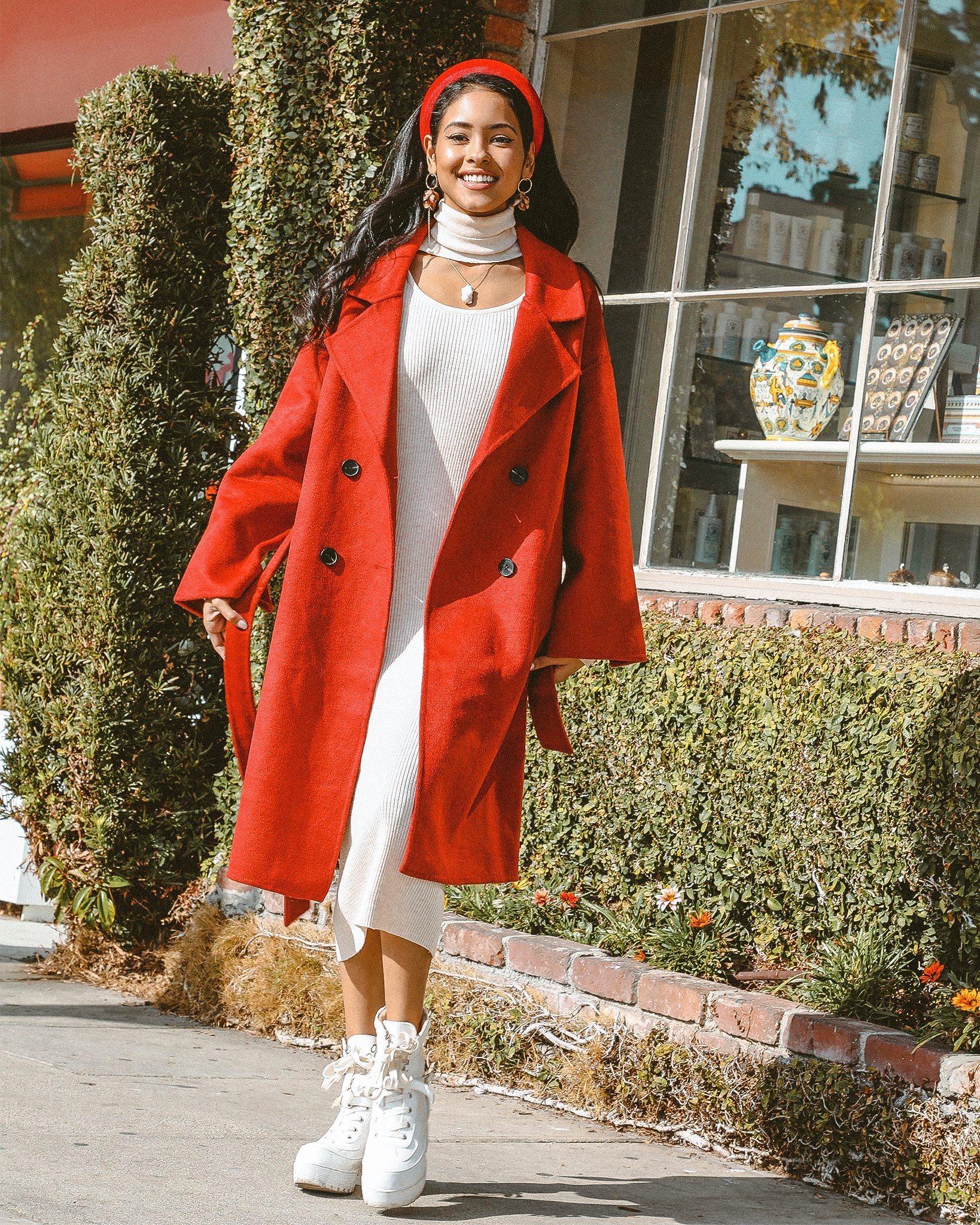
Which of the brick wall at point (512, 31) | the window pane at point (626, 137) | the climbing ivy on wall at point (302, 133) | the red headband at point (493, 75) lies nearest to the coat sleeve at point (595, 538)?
the red headband at point (493, 75)

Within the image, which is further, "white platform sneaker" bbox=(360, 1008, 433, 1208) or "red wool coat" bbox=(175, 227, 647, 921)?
"red wool coat" bbox=(175, 227, 647, 921)

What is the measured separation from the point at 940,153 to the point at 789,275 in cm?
57

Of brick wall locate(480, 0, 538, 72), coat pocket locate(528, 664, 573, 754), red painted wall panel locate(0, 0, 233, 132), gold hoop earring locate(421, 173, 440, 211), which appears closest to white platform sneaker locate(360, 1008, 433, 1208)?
coat pocket locate(528, 664, 573, 754)

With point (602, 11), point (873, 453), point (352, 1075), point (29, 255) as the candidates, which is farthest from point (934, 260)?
point (29, 255)

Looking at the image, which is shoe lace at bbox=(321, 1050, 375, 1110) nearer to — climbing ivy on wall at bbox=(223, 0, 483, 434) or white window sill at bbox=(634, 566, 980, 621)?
white window sill at bbox=(634, 566, 980, 621)

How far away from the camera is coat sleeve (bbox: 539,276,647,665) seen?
2.84 metres

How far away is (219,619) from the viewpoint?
115 inches

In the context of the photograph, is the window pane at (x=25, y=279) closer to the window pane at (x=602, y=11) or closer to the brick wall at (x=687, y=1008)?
the window pane at (x=602, y=11)

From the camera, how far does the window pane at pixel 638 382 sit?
195 inches

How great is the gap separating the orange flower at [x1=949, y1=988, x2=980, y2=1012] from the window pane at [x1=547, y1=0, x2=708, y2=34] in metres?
3.36

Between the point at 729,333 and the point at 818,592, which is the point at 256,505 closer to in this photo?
the point at 818,592

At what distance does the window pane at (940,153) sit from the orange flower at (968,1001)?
216cm

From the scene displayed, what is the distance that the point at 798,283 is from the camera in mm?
4707

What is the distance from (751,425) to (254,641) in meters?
1.68
